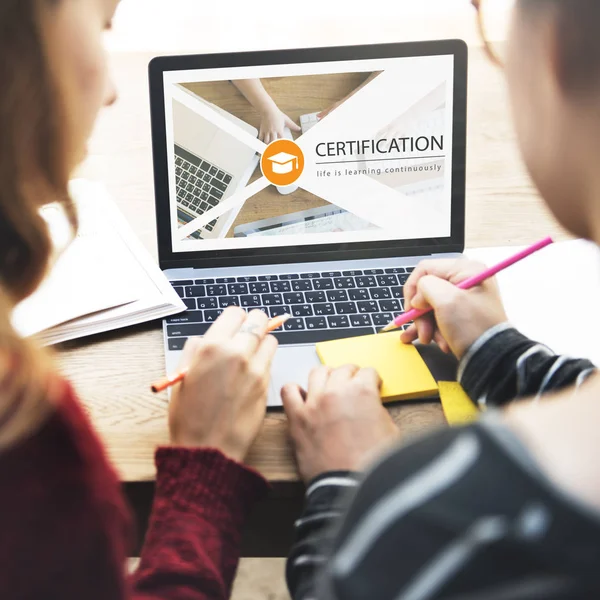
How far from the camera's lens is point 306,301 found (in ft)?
2.82

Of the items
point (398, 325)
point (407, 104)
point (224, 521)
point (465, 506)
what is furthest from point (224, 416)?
point (407, 104)

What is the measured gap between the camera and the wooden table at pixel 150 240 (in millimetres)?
679

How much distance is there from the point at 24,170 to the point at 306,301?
0.41 meters

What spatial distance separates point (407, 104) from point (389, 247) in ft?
0.56

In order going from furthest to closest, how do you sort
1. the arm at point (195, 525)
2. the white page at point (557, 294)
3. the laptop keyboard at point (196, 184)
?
the laptop keyboard at point (196, 184) < the white page at point (557, 294) < the arm at point (195, 525)

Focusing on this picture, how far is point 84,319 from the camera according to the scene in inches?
31.8

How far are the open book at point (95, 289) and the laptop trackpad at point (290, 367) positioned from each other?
0.45 ft

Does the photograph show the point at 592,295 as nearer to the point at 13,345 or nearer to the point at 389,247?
the point at 389,247

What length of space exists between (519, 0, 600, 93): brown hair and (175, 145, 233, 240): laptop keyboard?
0.50 metres

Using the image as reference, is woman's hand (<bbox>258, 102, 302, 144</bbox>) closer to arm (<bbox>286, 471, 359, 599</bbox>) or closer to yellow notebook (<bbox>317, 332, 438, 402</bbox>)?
yellow notebook (<bbox>317, 332, 438, 402</bbox>)

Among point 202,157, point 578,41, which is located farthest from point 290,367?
point 578,41

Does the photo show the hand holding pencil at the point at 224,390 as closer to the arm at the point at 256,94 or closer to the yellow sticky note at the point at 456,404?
the yellow sticky note at the point at 456,404

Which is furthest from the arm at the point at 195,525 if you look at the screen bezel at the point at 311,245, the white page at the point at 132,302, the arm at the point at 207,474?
the screen bezel at the point at 311,245

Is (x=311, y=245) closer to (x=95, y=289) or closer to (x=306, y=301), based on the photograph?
(x=306, y=301)
